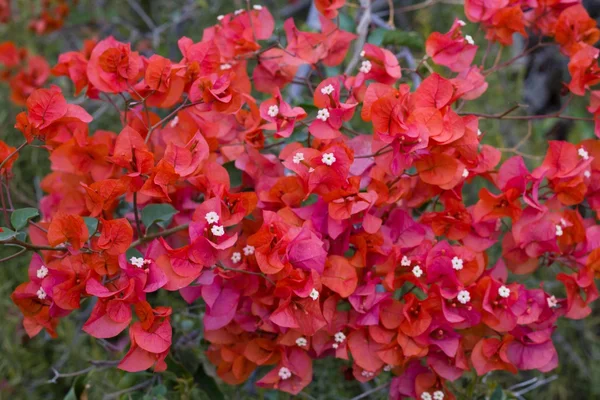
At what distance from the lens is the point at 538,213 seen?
42.6 inches

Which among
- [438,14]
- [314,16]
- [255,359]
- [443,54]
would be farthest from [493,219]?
[438,14]

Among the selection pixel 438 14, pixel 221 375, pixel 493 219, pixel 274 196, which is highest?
pixel 274 196

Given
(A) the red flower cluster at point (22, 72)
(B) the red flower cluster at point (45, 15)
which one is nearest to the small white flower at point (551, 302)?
(A) the red flower cluster at point (22, 72)

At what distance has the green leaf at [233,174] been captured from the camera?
116cm

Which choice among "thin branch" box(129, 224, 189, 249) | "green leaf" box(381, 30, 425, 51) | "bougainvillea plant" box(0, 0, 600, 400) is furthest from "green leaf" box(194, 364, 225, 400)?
"green leaf" box(381, 30, 425, 51)

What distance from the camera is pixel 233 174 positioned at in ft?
3.83

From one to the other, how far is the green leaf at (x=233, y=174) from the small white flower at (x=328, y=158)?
25 centimetres

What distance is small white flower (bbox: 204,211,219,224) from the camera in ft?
3.02

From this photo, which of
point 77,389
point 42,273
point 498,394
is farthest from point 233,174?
A: point 498,394

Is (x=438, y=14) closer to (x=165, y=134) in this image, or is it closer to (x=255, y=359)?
(x=165, y=134)

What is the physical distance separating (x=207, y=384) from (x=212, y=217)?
46cm

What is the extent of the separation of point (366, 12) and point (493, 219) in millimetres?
649

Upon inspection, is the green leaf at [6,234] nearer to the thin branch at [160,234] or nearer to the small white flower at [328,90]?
the thin branch at [160,234]

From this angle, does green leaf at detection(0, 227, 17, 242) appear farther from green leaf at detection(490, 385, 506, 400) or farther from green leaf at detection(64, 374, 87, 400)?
green leaf at detection(490, 385, 506, 400)
